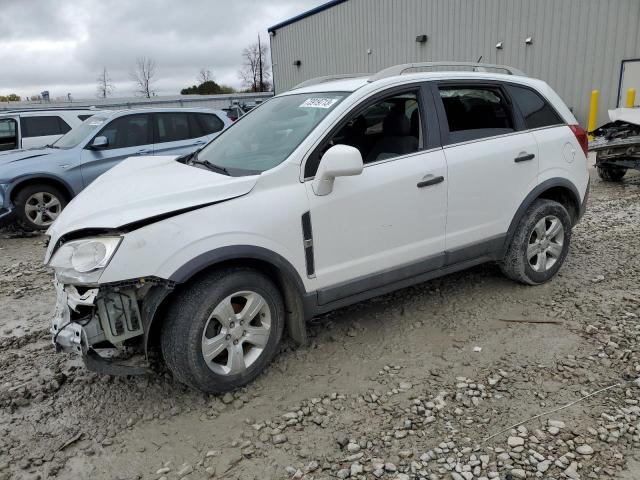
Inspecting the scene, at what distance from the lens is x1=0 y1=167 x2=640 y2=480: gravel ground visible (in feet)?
8.29

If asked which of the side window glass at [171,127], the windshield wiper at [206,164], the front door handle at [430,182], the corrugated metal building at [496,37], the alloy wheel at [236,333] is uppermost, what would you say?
the corrugated metal building at [496,37]

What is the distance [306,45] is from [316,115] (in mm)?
24194

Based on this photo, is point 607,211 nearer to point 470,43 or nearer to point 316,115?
point 316,115

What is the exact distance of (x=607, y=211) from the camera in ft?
22.8

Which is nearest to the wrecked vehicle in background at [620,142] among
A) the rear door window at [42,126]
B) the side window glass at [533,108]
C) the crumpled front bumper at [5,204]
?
the side window glass at [533,108]

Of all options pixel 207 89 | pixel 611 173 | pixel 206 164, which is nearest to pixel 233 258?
pixel 206 164

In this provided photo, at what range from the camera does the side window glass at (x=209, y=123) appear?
8.42 meters

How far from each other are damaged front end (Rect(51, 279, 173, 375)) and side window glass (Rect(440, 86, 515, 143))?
7.84 ft

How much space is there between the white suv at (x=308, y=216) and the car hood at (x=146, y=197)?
1 centimetres

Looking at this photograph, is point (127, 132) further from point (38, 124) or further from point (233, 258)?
point (233, 258)

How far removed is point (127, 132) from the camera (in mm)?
7785

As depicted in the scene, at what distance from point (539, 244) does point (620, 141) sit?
500 cm

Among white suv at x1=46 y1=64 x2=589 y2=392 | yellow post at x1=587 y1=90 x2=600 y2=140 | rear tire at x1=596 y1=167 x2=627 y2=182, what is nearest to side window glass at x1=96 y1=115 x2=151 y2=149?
white suv at x1=46 y1=64 x2=589 y2=392

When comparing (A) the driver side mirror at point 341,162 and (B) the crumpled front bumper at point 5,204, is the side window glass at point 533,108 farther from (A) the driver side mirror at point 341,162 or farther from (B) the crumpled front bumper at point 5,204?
(B) the crumpled front bumper at point 5,204
